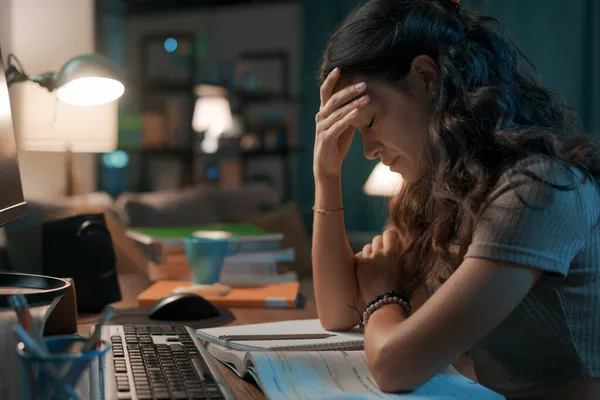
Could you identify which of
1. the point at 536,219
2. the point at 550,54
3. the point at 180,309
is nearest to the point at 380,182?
the point at 550,54

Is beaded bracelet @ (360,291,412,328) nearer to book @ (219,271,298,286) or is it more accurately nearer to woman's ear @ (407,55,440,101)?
woman's ear @ (407,55,440,101)

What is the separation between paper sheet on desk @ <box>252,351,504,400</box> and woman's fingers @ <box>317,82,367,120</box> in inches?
13.9

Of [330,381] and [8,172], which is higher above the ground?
[8,172]

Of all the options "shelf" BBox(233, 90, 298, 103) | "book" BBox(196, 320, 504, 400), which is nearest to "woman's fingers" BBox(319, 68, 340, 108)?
"book" BBox(196, 320, 504, 400)

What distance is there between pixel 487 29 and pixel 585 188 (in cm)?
28

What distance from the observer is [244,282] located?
145 cm

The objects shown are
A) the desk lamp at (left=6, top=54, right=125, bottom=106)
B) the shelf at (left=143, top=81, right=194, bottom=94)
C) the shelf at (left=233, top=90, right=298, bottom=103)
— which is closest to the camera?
the desk lamp at (left=6, top=54, right=125, bottom=106)

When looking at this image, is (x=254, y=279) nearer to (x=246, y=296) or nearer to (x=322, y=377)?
(x=246, y=296)

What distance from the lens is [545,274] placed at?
801mm

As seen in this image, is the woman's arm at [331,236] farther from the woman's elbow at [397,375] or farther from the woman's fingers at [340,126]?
the woman's elbow at [397,375]

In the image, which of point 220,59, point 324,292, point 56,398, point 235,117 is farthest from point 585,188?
point 220,59

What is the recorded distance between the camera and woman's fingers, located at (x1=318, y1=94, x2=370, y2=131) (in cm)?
93

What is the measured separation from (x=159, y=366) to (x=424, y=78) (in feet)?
1.61

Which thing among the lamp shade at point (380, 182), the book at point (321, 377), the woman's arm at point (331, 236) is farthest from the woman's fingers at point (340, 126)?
the lamp shade at point (380, 182)
